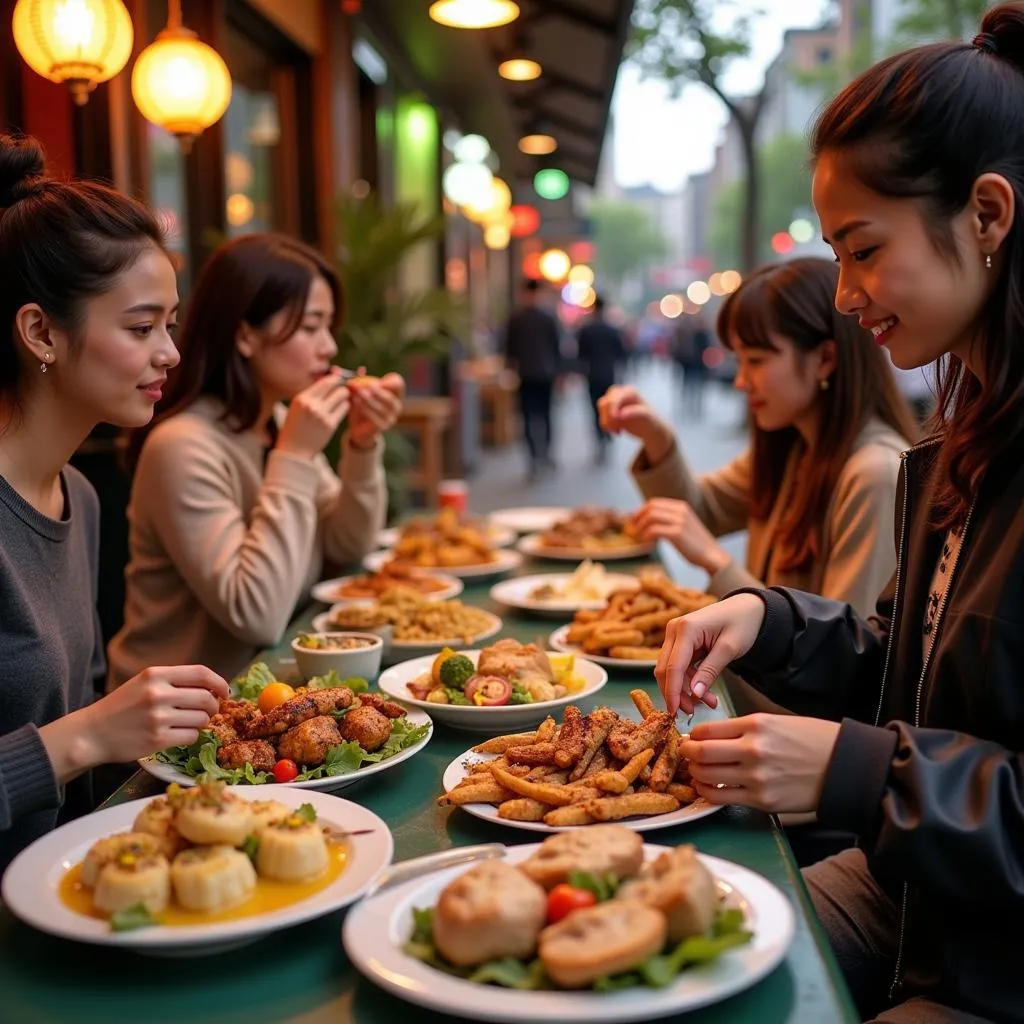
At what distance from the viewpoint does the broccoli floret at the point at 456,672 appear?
2.05 m

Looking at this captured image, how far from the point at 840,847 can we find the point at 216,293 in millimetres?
2158

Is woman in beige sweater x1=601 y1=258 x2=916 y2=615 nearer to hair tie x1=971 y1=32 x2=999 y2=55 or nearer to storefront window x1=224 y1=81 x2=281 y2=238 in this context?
hair tie x1=971 y1=32 x2=999 y2=55

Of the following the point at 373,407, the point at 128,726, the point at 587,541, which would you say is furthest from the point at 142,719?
the point at 587,541

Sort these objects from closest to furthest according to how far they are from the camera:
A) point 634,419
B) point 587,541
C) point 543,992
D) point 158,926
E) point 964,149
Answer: point 543,992 → point 158,926 → point 964,149 → point 634,419 → point 587,541

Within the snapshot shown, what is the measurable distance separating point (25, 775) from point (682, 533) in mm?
1795

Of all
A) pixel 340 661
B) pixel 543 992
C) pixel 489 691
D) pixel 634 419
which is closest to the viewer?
pixel 543 992

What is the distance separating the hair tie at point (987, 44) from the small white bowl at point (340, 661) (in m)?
1.52

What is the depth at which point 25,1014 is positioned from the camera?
1144 mm

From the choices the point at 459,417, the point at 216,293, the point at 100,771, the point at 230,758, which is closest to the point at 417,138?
the point at 459,417

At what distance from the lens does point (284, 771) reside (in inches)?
66.0

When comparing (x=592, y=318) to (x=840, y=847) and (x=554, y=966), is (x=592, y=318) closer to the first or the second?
(x=840, y=847)

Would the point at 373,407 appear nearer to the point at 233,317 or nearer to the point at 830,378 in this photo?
the point at 233,317

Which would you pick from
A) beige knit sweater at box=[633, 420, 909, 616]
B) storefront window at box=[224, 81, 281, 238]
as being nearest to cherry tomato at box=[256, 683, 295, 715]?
beige knit sweater at box=[633, 420, 909, 616]

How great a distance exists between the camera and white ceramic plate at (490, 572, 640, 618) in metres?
2.91
